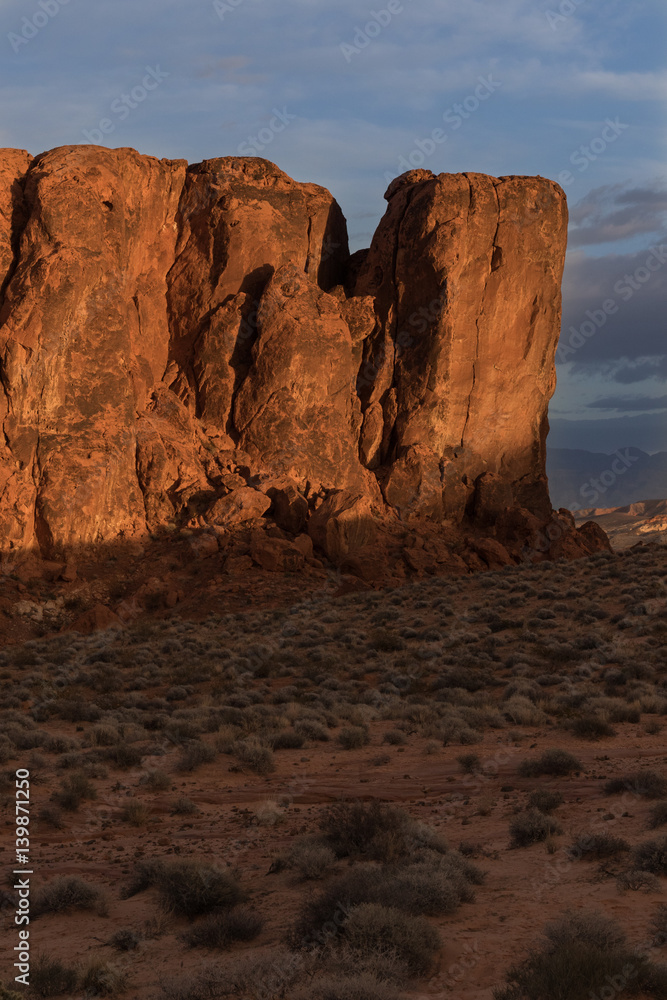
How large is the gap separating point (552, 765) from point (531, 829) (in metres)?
2.51

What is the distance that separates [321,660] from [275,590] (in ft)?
35.4

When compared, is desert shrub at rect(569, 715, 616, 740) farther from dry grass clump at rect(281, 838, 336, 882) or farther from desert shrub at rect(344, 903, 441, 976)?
desert shrub at rect(344, 903, 441, 976)

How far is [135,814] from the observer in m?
10.9

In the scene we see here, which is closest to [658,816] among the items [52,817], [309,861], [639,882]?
[639,882]

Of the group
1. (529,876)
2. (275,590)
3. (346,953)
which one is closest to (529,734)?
(529,876)

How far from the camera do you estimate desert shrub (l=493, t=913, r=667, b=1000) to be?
5.70 metres

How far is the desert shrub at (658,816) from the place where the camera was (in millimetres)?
9047

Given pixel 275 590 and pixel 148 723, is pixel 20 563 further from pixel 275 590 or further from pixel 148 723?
pixel 148 723

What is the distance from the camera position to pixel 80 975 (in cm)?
674

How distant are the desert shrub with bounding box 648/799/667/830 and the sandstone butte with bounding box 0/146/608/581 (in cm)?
2520

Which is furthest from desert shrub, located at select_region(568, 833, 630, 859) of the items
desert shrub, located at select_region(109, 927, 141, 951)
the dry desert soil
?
desert shrub, located at select_region(109, 927, 141, 951)

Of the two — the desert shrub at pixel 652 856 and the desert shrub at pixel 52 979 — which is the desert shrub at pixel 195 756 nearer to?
the desert shrub at pixel 52 979

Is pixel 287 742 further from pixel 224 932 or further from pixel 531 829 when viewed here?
pixel 224 932

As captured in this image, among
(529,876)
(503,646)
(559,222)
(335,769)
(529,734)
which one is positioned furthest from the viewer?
(559,222)
